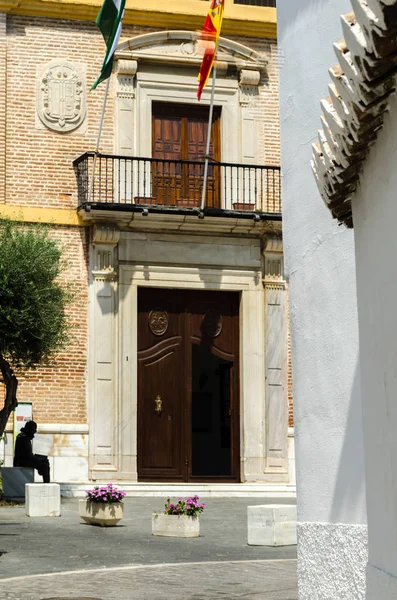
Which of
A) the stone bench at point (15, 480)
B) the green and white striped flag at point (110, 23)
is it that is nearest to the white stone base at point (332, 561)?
the stone bench at point (15, 480)

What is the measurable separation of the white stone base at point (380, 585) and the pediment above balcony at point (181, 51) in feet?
67.2

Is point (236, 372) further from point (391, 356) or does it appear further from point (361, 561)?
point (391, 356)

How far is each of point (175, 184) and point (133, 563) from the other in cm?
1373

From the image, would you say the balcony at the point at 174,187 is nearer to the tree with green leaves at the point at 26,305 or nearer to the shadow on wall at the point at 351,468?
the tree with green leaves at the point at 26,305

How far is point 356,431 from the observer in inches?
298

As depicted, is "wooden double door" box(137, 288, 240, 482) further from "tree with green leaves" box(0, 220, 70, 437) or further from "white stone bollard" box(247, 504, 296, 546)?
"white stone bollard" box(247, 504, 296, 546)

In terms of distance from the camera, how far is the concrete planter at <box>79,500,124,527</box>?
15.7m

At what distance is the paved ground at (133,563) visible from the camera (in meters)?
10.1

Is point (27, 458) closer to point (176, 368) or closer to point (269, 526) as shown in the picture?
point (176, 368)

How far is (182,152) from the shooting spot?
25.2 meters

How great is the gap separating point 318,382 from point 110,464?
15406mm

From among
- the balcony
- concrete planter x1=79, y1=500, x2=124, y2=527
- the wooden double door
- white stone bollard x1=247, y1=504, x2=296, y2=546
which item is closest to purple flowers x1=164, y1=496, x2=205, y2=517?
white stone bollard x1=247, y1=504, x2=296, y2=546

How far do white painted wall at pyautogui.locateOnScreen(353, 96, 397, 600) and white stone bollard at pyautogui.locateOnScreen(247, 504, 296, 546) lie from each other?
867 cm

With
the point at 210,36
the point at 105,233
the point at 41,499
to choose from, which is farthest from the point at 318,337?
the point at 210,36
